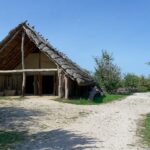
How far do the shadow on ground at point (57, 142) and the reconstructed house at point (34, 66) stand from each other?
11.0 metres

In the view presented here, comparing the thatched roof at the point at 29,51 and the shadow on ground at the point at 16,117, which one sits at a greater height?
the thatched roof at the point at 29,51

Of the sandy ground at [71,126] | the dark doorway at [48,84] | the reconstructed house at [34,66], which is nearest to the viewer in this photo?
the sandy ground at [71,126]

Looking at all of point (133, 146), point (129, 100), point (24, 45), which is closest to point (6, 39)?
point (24, 45)

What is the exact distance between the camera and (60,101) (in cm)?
2236

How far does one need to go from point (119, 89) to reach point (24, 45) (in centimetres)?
1163

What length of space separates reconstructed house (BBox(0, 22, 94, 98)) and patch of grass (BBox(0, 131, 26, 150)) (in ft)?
35.2

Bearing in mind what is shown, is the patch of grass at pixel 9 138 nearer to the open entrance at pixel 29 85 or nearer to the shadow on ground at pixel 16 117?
the shadow on ground at pixel 16 117

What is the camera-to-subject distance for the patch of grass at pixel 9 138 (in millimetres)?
10484

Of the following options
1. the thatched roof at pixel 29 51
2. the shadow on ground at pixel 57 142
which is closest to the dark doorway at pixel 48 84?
the thatched roof at pixel 29 51

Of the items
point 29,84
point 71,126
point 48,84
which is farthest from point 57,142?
point 48,84

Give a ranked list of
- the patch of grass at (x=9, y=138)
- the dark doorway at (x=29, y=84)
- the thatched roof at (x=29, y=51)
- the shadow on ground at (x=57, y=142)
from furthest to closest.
Result: the dark doorway at (x=29, y=84) < the thatched roof at (x=29, y=51) < the patch of grass at (x=9, y=138) < the shadow on ground at (x=57, y=142)

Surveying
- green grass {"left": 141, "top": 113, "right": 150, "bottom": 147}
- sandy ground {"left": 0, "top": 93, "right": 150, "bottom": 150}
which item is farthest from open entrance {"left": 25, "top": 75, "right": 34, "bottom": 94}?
green grass {"left": 141, "top": 113, "right": 150, "bottom": 147}

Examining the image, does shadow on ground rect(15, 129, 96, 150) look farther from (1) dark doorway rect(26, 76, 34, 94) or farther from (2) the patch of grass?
(1) dark doorway rect(26, 76, 34, 94)

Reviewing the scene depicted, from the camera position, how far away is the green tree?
33.6 metres
